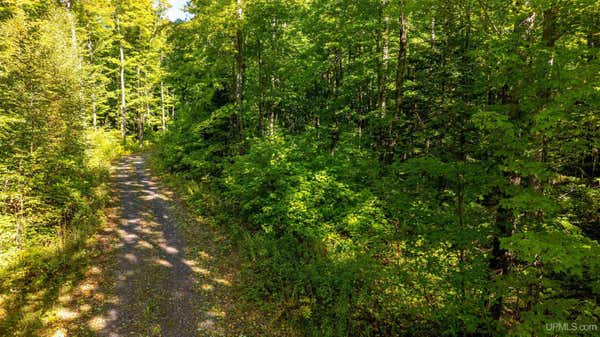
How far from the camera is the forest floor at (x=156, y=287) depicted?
699cm

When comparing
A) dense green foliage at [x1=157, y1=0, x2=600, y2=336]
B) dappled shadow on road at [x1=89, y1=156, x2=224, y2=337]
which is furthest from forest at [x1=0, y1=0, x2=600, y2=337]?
dappled shadow on road at [x1=89, y1=156, x2=224, y2=337]

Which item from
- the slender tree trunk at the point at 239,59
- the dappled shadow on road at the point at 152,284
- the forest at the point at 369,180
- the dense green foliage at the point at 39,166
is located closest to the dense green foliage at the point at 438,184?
the forest at the point at 369,180

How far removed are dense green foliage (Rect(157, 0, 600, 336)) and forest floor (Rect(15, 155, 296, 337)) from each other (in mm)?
934

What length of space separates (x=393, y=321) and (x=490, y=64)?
614 cm

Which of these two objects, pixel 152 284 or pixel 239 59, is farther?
pixel 239 59

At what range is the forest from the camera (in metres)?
4.68

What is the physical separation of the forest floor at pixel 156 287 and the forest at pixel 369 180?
0.88 feet

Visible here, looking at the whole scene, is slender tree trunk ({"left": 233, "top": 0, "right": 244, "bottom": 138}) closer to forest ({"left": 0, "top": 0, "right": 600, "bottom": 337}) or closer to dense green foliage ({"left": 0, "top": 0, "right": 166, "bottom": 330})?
forest ({"left": 0, "top": 0, "right": 600, "bottom": 337})

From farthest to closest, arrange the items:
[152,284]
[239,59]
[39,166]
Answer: [239,59]
[39,166]
[152,284]

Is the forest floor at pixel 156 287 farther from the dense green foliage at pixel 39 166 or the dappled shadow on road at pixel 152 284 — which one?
the dense green foliage at pixel 39 166

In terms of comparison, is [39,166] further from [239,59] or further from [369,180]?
[369,180]

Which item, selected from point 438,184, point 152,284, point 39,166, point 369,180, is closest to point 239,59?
point 369,180

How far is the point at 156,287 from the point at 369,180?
8.58 m

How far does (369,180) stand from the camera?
11602 mm
